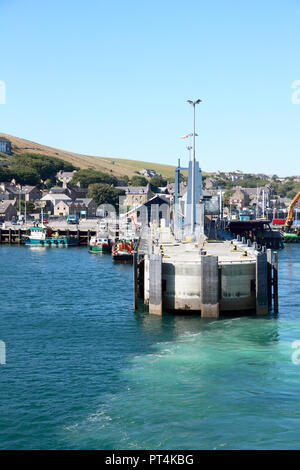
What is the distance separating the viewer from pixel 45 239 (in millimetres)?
129750

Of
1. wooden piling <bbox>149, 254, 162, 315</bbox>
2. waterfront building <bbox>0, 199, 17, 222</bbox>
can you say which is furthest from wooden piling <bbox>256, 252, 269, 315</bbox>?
waterfront building <bbox>0, 199, 17, 222</bbox>

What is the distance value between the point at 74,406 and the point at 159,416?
14.4 ft

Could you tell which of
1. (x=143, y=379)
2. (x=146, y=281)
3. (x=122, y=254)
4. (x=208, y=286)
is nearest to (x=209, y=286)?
(x=208, y=286)

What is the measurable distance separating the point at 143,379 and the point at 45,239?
103m

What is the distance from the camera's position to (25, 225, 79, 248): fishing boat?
129450 mm

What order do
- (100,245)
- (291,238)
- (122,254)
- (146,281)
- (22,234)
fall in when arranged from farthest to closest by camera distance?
(291,238)
(22,234)
(100,245)
(122,254)
(146,281)

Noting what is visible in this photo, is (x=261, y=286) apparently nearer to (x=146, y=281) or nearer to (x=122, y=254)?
(x=146, y=281)

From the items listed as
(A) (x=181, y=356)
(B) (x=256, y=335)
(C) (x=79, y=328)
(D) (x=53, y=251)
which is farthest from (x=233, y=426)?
(D) (x=53, y=251)

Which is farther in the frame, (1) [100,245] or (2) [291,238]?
(2) [291,238]

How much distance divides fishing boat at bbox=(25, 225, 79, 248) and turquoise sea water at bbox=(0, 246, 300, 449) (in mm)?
76976

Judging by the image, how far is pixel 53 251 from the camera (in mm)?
116438

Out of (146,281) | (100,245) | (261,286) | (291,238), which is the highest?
(291,238)

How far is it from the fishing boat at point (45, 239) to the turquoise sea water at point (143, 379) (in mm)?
76976
